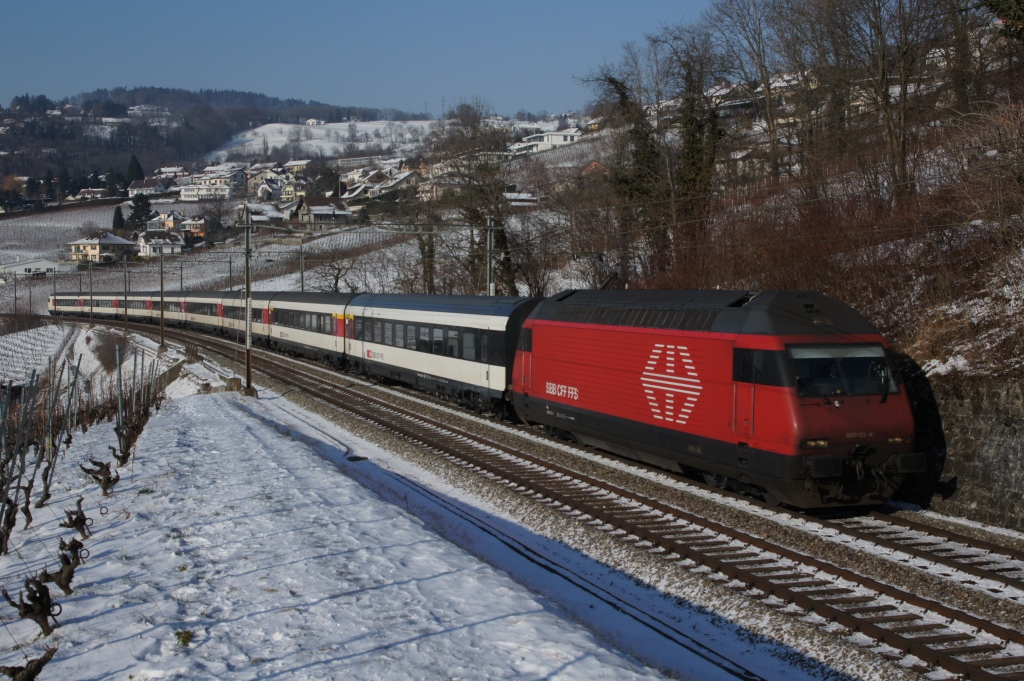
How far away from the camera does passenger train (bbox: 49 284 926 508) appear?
38.0 feet

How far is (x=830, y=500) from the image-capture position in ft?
38.4

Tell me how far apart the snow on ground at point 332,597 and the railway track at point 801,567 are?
2.64 feet

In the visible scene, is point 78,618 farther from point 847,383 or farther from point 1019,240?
point 1019,240

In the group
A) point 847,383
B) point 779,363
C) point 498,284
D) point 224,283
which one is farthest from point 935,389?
point 224,283

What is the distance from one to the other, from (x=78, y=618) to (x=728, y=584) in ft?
22.3

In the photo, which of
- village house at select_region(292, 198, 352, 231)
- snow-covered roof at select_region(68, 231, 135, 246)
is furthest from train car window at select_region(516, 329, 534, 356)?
snow-covered roof at select_region(68, 231, 135, 246)

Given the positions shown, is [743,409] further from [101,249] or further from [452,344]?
[101,249]

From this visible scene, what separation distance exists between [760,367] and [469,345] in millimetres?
11237

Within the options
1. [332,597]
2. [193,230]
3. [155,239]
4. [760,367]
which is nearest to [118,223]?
[193,230]

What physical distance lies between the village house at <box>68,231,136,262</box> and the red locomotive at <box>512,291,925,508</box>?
110 m

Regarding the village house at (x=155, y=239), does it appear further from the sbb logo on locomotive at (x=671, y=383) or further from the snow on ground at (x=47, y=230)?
the sbb logo on locomotive at (x=671, y=383)

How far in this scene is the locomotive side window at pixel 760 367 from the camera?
11609 millimetres

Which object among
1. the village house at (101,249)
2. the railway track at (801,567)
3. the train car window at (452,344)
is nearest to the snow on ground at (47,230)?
the village house at (101,249)

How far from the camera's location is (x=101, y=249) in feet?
381
